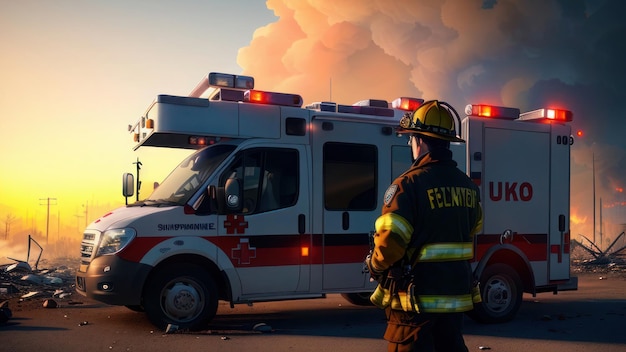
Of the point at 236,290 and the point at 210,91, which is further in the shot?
the point at 210,91

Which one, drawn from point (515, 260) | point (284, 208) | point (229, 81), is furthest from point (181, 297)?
point (515, 260)

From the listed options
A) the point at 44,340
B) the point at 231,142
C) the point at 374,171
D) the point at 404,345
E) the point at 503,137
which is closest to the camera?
the point at 404,345

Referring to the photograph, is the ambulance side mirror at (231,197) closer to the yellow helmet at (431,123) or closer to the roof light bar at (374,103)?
the roof light bar at (374,103)

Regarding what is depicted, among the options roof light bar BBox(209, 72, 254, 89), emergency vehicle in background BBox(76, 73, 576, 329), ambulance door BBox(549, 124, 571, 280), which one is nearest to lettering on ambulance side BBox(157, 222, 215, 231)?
emergency vehicle in background BBox(76, 73, 576, 329)

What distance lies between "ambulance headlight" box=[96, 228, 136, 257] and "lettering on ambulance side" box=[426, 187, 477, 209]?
4742mm

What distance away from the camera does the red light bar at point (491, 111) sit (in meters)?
9.23

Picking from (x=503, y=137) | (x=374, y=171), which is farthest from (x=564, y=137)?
(x=374, y=171)

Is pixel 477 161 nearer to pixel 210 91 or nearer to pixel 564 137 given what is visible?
pixel 564 137

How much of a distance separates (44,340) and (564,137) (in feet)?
24.5

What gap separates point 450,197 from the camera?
369 cm

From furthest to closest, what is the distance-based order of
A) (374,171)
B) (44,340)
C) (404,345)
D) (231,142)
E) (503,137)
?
(503,137)
(374,171)
(231,142)
(44,340)
(404,345)

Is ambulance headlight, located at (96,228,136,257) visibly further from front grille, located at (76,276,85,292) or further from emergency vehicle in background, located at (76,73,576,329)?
front grille, located at (76,276,85,292)

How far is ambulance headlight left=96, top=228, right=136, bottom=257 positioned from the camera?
7.52 meters

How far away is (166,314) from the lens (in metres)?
7.65
